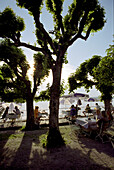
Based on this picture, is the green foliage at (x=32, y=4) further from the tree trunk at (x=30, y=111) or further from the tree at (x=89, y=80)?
the tree at (x=89, y=80)

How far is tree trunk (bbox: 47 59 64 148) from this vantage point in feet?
18.4

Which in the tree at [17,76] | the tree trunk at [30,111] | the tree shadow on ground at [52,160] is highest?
the tree at [17,76]

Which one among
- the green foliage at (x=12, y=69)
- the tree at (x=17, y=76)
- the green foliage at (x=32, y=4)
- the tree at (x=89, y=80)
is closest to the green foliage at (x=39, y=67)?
the tree at (x=17, y=76)

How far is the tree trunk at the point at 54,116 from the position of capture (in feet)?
18.4

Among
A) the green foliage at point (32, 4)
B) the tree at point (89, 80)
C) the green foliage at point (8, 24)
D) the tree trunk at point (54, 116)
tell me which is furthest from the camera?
the tree at point (89, 80)

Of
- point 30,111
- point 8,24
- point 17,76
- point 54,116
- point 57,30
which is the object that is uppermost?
point 8,24

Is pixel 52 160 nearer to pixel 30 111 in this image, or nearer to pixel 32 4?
pixel 30 111

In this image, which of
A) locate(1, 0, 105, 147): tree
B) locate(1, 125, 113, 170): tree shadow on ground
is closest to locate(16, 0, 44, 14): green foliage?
locate(1, 0, 105, 147): tree

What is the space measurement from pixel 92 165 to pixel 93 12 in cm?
971

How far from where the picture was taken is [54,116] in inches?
241

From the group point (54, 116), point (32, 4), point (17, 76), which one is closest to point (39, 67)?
point (17, 76)

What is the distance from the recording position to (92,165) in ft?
11.9

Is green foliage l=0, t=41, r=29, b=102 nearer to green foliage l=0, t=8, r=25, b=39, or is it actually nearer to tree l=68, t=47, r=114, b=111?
green foliage l=0, t=8, r=25, b=39

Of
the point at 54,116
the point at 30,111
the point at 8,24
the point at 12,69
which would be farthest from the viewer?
the point at 30,111
